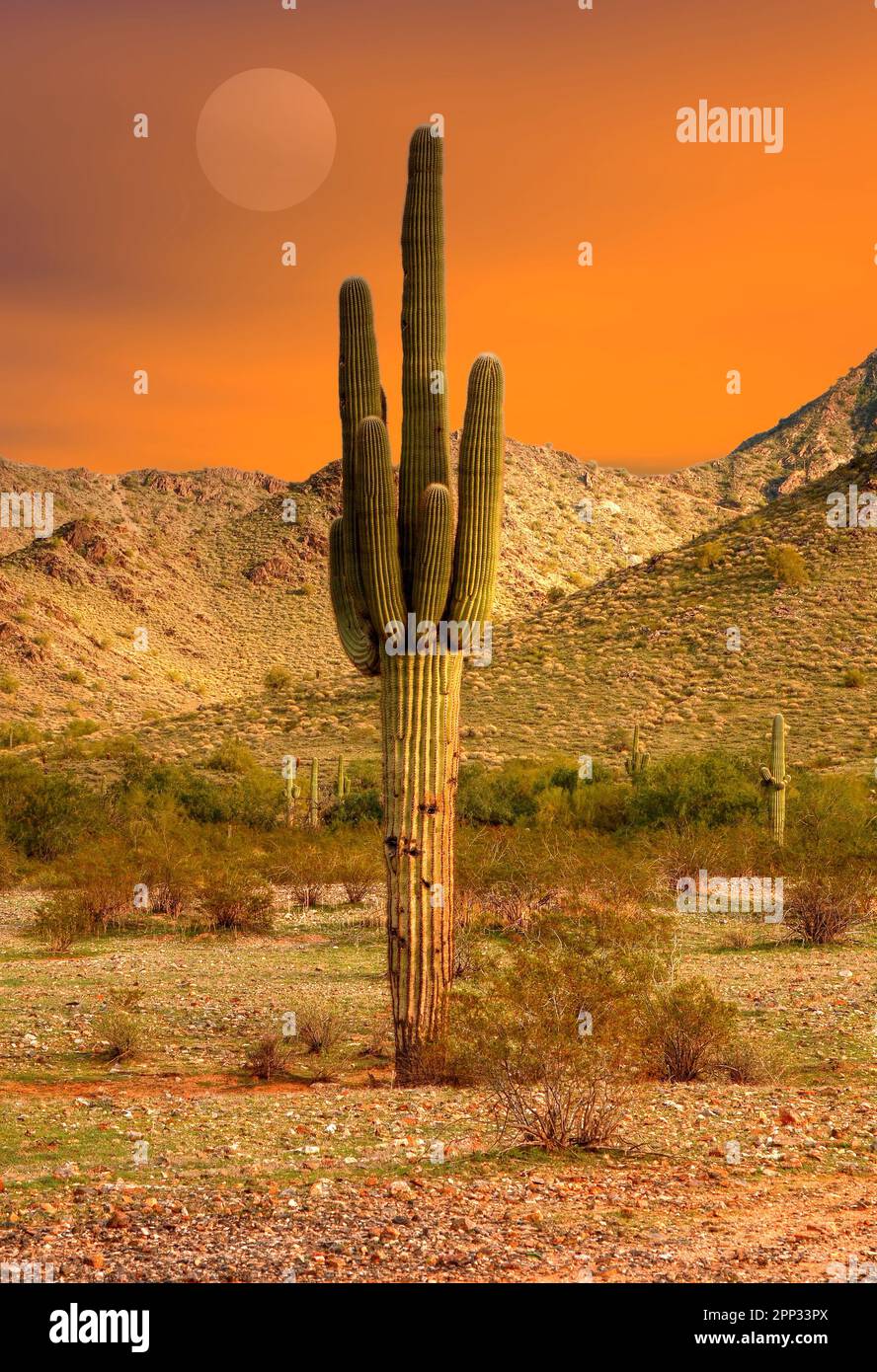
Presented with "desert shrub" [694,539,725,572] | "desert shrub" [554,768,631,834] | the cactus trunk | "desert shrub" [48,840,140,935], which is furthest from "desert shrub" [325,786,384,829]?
"desert shrub" [694,539,725,572]

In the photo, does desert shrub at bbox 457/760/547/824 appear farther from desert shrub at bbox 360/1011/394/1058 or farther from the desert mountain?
desert shrub at bbox 360/1011/394/1058

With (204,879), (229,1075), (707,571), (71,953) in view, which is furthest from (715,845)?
(707,571)

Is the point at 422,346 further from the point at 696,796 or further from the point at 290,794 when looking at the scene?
the point at 290,794

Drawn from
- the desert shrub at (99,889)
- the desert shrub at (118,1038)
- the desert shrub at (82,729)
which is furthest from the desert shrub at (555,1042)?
the desert shrub at (82,729)

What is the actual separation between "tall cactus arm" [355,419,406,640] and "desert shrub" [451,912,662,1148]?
108 inches

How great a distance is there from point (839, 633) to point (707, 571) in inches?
324

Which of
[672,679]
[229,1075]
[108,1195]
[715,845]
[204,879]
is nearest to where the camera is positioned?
[108,1195]

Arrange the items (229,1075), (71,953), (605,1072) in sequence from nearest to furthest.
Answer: (605,1072) → (229,1075) → (71,953)

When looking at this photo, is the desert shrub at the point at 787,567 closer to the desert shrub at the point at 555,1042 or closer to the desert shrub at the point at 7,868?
the desert shrub at the point at 7,868

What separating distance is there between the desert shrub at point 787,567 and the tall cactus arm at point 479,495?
35477 mm

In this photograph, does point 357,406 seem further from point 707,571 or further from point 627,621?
point 707,571

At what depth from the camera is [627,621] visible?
45594mm

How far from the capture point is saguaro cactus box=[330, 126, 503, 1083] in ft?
31.6

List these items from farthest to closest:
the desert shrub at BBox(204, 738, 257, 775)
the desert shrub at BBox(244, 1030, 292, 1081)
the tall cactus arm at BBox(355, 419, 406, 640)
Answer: the desert shrub at BBox(204, 738, 257, 775), the desert shrub at BBox(244, 1030, 292, 1081), the tall cactus arm at BBox(355, 419, 406, 640)
